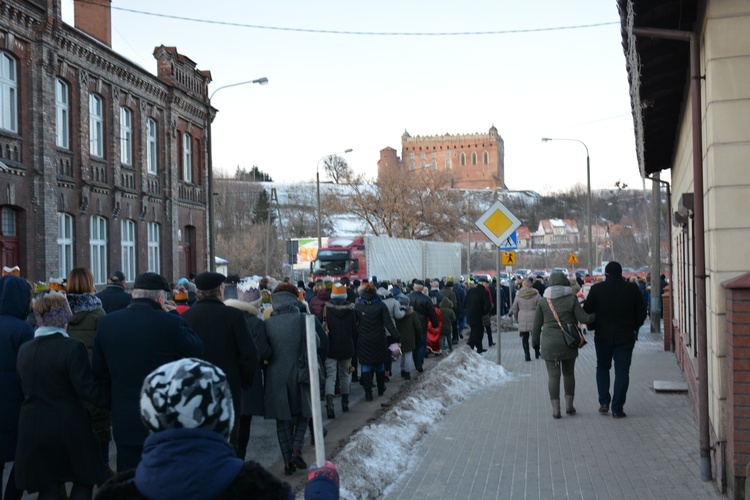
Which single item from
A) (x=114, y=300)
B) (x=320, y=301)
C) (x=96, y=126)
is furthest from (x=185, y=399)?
(x=96, y=126)

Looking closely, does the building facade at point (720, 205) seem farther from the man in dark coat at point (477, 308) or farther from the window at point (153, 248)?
the window at point (153, 248)

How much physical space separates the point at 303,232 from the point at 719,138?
7457 centimetres

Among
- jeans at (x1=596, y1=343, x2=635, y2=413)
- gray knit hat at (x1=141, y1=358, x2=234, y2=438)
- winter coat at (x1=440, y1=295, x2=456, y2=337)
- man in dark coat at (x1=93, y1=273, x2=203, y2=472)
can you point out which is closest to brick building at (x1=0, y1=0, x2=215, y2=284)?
winter coat at (x1=440, y1=295, x2=456, y2=337)

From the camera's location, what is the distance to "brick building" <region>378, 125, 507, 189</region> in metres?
178

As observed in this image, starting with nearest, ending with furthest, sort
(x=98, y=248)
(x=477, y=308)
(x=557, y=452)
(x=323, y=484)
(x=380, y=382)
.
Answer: (x=323, y=484), (x=557, y=452), (x=380, y=382), (x=477, y=308), (x=98, y=248)

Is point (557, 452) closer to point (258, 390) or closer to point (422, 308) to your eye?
point (258, 390)

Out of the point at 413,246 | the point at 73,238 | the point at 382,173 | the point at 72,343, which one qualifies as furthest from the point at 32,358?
the point at 382,173

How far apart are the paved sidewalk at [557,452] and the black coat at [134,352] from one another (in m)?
2.50

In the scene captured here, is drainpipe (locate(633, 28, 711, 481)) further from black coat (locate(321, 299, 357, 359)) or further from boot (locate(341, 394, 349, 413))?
boot (locate(341, 394, 349, 413))

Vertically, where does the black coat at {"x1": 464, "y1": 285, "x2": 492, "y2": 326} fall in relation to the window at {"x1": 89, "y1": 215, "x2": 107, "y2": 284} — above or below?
below

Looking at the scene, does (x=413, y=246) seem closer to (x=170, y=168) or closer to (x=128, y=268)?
(x=170, y=168)

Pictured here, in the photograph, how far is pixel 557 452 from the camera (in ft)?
29.8

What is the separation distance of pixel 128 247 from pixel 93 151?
156 inches

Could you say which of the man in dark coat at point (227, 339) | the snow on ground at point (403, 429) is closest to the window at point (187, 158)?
the snow on ground at point (403, 429)
